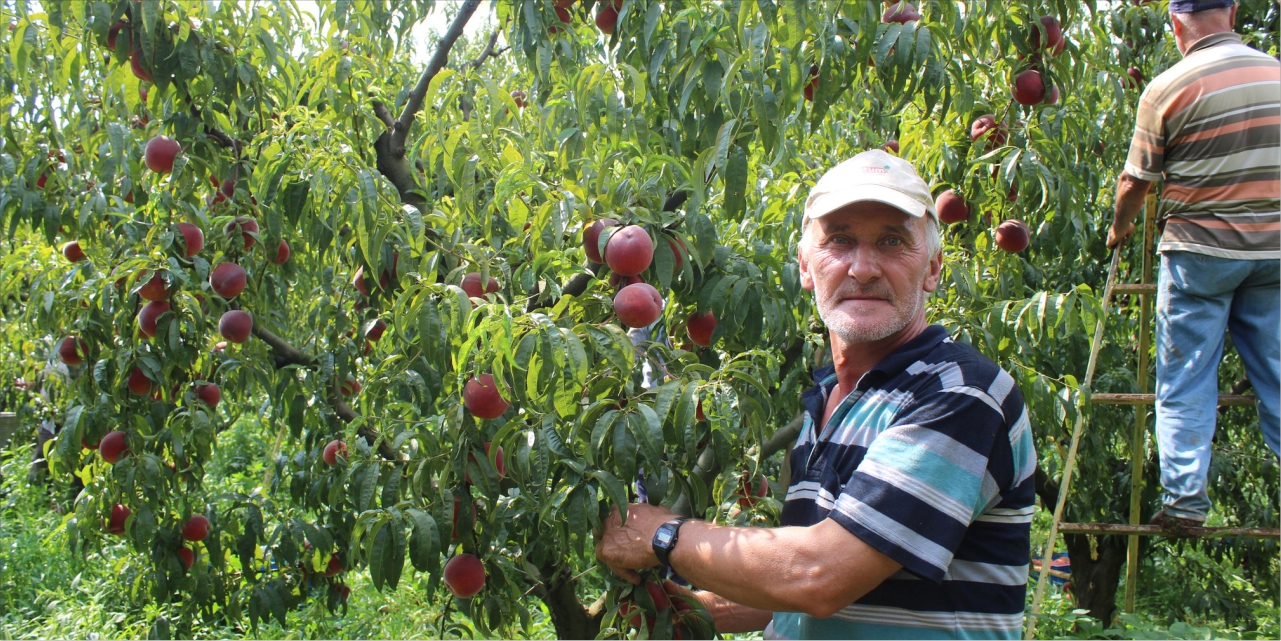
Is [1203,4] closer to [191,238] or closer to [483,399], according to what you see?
[483,399]

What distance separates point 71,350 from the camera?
297 cm

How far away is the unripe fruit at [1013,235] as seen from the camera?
254 centimetres

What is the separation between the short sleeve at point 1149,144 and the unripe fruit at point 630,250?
172 cm

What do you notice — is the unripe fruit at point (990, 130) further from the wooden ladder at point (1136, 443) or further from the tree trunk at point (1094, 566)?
the tree trunk at point (1094, 566)

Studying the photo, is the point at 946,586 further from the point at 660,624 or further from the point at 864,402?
the point at 660,624

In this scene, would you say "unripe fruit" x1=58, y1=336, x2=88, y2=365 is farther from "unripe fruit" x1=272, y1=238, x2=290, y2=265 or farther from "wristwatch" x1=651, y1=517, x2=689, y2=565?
"wristwatch" x1=651, y1=517, x2=689, y2=565

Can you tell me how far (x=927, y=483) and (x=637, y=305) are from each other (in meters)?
0.67

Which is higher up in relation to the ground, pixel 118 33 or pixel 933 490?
pixel 118 33

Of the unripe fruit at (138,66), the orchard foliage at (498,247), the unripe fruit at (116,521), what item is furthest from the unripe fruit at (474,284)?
the unripe fruit at (116,521)

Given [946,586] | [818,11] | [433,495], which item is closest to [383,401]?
[433,495]

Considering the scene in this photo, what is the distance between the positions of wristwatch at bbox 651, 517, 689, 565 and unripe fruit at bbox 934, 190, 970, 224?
1454 mm

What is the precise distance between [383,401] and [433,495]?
0.58 meters

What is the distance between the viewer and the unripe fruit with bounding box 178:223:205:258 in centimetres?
267

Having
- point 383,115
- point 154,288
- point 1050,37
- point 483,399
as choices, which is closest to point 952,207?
point 1050,37
